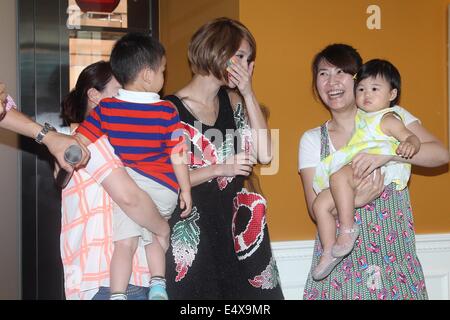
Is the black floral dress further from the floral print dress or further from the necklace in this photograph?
the floral print dress

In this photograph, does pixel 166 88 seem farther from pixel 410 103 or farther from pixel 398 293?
pixel 398 293

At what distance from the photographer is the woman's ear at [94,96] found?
2.21 metres

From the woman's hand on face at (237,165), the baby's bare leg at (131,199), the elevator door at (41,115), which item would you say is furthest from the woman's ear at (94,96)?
the elevator door at (41,115)

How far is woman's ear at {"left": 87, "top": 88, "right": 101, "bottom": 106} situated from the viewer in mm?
2213

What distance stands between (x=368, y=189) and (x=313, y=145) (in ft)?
1.03

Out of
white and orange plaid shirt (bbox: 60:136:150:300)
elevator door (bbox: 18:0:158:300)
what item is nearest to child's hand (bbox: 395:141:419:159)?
white and orange plaid shirt (bbox: 60:136:150:300)

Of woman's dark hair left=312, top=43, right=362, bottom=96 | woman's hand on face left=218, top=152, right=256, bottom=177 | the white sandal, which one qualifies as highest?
woman's dark hair left=312, top=43, right=362, bottom=96

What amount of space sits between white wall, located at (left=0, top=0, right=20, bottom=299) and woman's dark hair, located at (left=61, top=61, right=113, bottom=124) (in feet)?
4.74

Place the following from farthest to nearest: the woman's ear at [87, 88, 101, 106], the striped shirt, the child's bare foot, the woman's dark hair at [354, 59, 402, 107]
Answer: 1. the woman's dark hair at [354, 59, 402, 107]
2. the child's bare foot
3. the woman's ear at [87, 88, 101, 106]
4. the striped shirt

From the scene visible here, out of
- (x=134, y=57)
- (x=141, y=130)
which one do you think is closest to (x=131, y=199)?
(x=141, y=130)

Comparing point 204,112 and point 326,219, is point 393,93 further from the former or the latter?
point 204,112

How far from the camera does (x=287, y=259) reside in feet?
9.42

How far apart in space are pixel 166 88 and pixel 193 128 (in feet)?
4.01

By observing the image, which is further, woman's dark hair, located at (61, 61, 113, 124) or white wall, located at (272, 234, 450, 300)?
white wall, located at (272, 234, 450, 300)
